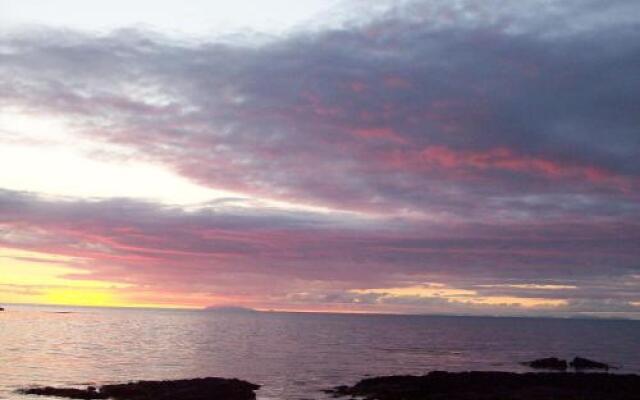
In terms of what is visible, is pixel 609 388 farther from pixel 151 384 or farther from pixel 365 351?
pixel 365 351

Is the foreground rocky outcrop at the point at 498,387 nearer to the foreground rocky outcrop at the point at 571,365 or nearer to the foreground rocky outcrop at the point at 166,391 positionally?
the foreground rocky outcrop at the point at 166,391

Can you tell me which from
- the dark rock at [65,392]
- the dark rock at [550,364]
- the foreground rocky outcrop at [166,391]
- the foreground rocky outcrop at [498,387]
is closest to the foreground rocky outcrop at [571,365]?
the dark rock at [550,364]

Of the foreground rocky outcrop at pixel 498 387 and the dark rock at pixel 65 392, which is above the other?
the foreground rocky outcrop at pixel 498 387

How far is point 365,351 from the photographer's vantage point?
135500 millimetres

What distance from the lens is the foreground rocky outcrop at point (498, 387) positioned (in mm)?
63406

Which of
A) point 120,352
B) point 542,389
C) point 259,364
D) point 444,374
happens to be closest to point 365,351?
point 259,364

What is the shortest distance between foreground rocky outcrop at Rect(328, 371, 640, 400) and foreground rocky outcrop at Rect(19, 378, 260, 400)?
10.7 m

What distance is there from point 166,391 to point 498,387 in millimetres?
34411

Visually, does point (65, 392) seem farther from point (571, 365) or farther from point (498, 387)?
point (571, 365)

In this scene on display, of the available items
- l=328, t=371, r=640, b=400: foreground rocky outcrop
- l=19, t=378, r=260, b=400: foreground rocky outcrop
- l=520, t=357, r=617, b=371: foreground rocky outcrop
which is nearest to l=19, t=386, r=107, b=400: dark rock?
l=19, t=378, r=260, b=400: foreground rocky outcrop

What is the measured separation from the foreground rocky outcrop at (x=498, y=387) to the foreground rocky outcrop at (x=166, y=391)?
10704 millimetres

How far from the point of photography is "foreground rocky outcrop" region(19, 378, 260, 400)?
208ft

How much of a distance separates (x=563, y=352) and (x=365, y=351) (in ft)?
145

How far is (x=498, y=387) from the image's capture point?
68750 millimetres
